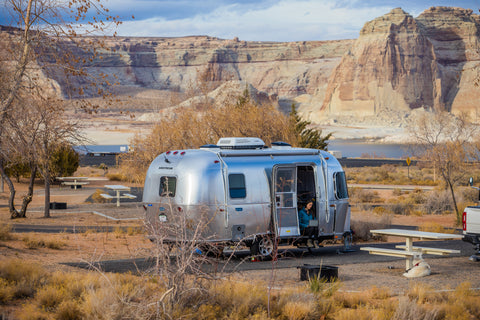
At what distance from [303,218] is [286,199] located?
0.77 metres

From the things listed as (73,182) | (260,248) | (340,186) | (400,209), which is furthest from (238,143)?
(73,182)

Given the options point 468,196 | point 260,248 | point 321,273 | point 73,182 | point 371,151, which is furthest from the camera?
point 371,151

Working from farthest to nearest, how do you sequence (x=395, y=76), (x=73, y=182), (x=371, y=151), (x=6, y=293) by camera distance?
(x=395, y=76)
(x=371, y=151)
(x=73, y=182)
(x=6, y=293)

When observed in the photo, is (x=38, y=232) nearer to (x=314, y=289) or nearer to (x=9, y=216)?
(x=9, y=216)

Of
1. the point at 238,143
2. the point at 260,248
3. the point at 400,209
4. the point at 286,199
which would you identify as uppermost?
the point at 238,143

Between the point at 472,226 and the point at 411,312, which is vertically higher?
the point at 472,226

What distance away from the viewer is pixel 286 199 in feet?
45.2

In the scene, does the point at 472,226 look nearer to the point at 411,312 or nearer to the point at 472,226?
the point at 472,226

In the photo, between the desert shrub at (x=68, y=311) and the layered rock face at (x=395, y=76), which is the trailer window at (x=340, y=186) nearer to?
the desert shrub at (x=68, y=311)

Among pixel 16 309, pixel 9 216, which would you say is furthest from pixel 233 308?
pixel 9 216

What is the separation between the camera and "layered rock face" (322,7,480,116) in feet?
504

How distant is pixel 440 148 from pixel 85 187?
20704 mm

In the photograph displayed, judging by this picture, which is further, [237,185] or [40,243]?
[40,243]

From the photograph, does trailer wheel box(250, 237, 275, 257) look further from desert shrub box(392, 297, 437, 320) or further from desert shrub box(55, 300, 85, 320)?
desert shrub box(55, 300, 85, 320)
